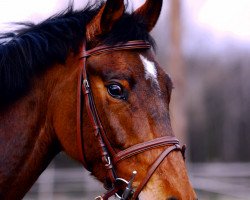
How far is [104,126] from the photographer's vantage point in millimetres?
3420

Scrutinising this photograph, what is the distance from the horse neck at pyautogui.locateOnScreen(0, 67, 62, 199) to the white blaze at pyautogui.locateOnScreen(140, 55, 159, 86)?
0.65m

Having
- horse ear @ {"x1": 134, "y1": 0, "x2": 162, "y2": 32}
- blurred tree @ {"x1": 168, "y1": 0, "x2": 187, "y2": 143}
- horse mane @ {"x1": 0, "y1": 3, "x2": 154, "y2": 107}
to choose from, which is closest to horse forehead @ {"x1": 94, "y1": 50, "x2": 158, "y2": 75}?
horse mane @ {"x1": 0, "y1": 3, "x2": 154, "y2": 107}

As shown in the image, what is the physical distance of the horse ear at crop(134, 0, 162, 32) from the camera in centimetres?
381

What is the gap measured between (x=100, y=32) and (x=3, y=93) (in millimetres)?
717

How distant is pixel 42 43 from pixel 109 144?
78cm

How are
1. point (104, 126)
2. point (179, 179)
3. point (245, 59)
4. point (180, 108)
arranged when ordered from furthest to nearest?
point (245, 59) → point (180, 108) → point (104, 126) → point (179, 179)

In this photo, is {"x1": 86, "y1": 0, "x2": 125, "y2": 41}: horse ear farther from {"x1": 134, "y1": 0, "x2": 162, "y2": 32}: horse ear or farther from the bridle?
{"x1": 134, "y1": 0, "x2": 162, "y2": 32}: horse ear

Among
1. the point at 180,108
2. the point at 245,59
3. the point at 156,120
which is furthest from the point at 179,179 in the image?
the point at 245,59

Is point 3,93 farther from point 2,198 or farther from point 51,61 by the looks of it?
point 2,198

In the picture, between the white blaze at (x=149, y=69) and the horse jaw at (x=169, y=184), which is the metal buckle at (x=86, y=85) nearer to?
the white blaze at (x=149, y=69)

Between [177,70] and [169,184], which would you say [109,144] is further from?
[177,70]

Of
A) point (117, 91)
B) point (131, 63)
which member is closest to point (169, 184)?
point (117, 91)

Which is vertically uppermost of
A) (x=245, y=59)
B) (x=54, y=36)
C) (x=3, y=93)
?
(x=54, y=36)

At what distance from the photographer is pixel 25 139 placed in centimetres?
354
